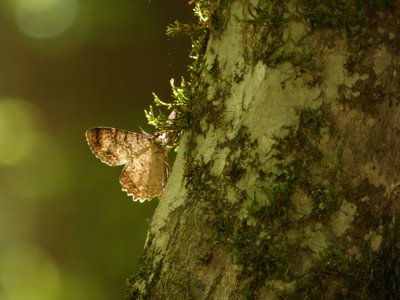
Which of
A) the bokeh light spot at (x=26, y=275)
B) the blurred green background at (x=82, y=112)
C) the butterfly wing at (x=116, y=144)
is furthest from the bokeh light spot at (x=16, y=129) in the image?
the butterfly wing at (x=116, y=144)

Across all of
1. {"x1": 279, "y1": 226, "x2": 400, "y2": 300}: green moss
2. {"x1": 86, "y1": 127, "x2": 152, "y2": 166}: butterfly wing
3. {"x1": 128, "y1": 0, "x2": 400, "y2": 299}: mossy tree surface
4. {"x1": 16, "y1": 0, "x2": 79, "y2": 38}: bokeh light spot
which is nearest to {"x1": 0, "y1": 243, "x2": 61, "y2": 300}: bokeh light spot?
{"x1": 16, "y1": 0, "x2": 79, "y2": 38}: bokeh light spot

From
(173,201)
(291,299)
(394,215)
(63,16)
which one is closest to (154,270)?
(173,201)

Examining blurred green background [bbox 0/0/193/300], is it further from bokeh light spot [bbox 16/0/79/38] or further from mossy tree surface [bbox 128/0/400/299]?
mossy tree surface [bbox 128/0/400/299]

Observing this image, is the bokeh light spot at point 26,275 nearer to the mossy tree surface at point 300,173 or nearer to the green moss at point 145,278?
the green moss at point 145,278

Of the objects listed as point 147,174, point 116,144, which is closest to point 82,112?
point 116,144

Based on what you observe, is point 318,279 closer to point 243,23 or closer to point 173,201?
point 173,201

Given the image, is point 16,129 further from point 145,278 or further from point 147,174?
point 145,278
